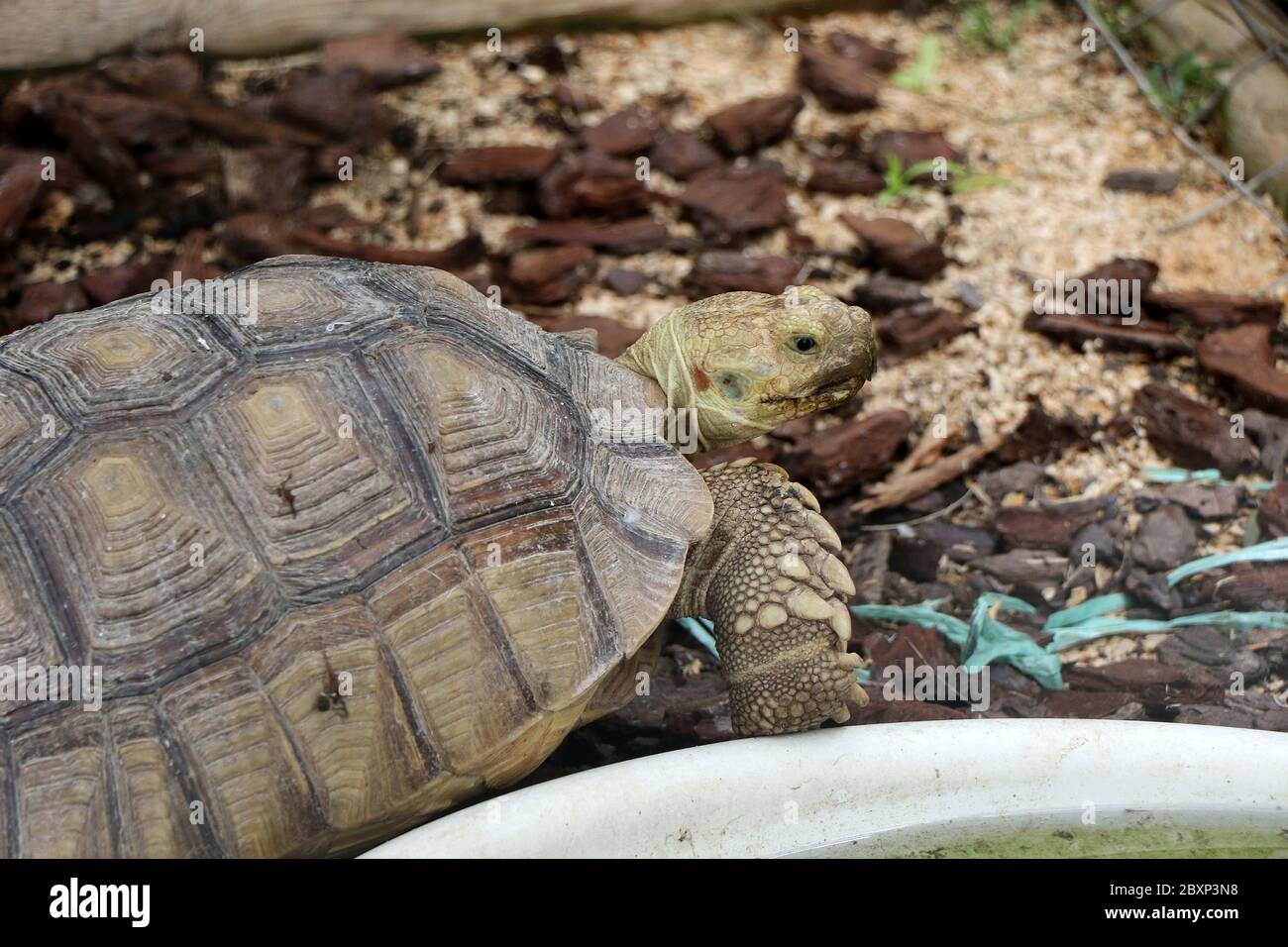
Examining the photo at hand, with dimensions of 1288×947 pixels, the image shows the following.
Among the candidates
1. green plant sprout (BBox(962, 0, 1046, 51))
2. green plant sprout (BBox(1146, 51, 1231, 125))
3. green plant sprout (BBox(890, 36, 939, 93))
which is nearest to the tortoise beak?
green plant sprout (BBox(890, 36, 939, 93))

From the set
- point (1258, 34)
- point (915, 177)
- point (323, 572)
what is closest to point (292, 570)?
point (323, 572)

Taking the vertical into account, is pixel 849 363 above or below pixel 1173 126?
below

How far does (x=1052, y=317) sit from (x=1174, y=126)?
1439 mm

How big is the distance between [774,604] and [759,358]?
1.89 ft

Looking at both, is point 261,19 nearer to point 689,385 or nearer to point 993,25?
point 689,385

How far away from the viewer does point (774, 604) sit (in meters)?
2.63

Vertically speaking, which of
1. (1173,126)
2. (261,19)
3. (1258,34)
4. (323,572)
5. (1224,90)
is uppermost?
(1258,34)

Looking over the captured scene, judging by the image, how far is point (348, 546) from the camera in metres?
2.30

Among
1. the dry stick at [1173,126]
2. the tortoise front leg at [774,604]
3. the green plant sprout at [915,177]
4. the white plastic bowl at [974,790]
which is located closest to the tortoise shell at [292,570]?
→ the tortoise front leg at [774,604]

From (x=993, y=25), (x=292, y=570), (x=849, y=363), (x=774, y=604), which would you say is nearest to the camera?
(x=292, y=570)

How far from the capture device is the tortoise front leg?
2561 millimetres

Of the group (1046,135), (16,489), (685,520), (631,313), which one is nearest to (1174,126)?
(1046,135)

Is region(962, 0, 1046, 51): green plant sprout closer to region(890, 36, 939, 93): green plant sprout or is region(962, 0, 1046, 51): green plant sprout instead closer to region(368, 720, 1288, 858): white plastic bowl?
region(890, 36, 939, 93): green plant sprout

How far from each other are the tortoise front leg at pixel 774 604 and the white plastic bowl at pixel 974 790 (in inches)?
4.5
